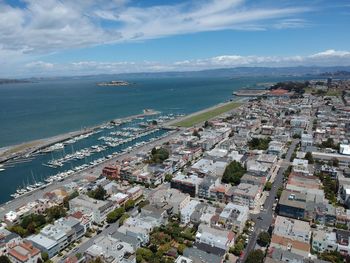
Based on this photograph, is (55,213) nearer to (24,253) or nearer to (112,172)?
(24,253)

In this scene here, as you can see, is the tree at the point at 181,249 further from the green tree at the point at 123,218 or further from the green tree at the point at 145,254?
the green tree at the point at 123,218

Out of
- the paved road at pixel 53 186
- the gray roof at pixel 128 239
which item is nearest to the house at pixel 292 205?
the gray roof at pixel 128 239

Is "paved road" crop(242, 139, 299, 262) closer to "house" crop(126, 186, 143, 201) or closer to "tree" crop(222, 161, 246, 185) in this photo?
"tree" crop(222, 161, 246, 185)

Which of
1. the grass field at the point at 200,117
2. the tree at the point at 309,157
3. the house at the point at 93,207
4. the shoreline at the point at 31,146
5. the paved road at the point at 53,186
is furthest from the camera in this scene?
the grass field at the point at 200,117

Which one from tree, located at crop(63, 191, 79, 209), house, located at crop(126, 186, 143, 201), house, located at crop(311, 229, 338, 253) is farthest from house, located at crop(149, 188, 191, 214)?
house, located at crop(311, 229, 338, 253)

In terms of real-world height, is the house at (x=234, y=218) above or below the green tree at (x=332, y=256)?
above

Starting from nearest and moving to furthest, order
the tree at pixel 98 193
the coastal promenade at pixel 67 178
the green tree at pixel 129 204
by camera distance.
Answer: the green tree at pixel 129 204 → the tree at pixel 98 193 → the coastal promenade at pixel 67 178
